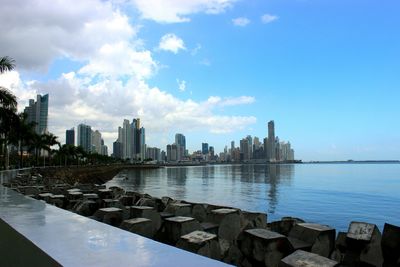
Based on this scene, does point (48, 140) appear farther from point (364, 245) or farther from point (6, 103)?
point (364, 245)

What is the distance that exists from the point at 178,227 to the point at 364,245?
352 cm

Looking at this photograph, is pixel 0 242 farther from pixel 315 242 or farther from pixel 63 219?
pixel 315 242

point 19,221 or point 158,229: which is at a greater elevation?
point 19,221

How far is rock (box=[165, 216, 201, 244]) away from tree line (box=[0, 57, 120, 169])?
79.1 ft

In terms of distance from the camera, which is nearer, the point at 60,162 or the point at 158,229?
the point at 158,229

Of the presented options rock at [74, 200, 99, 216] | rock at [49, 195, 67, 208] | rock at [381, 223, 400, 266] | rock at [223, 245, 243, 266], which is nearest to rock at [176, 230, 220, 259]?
rock at [223, 245, 243, 266]

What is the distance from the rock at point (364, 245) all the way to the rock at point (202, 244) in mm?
2602

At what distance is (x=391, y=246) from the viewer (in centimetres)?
729

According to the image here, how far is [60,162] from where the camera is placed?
109688mm

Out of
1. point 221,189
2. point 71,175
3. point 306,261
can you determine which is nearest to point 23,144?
point 71,175

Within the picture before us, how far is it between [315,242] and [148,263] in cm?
587

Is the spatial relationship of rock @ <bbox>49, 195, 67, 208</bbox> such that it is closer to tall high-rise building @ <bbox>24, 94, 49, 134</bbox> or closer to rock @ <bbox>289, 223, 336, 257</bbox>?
rock @ <bbox>289, 223, 336, 257</bbox>

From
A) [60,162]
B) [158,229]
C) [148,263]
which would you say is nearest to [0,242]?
[148,263]

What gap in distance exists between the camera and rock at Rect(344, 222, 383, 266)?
24.3 ft
